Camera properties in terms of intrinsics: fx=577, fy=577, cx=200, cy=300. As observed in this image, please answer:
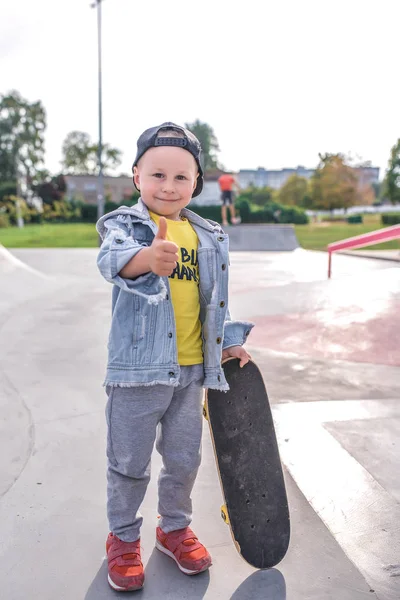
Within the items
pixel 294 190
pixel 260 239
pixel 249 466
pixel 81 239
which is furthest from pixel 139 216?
pixel 294 190

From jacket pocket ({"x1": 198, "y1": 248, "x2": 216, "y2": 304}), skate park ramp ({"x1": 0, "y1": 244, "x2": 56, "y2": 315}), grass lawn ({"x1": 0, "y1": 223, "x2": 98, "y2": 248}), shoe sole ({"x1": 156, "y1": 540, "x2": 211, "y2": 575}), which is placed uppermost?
jacket pocket ({"x1": 198, "y1": 248, "x2": 216, "y2": 304})

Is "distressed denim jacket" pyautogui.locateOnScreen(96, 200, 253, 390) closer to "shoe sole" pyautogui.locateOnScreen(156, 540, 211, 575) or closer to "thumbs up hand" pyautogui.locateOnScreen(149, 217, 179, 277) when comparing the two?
"thumbs up hand" pyautogui.locateOnScreen(149, 217, 179, 277)

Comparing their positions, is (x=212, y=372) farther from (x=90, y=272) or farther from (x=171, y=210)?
(x=90, y=272)

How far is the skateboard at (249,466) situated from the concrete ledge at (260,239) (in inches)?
720

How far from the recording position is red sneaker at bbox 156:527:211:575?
2.07 meters

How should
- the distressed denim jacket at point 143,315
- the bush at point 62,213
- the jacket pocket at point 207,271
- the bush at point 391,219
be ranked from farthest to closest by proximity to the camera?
the bush at point 62,213, the bush at point 391,219, the jacket pocket at point 207,271, the distressed denim jacket at point 143,315

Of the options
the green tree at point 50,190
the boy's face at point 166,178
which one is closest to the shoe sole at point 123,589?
the boy's face at point 166,178

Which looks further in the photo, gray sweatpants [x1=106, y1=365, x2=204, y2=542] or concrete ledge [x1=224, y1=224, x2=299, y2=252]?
concrete ledge [x1=224, y1=224, x2=299, y2=252]

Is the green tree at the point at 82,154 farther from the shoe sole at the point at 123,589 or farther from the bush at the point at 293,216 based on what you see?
the shoe sole at the point at 123,589

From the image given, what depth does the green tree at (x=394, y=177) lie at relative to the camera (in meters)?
60.4

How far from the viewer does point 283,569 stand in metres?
2.10

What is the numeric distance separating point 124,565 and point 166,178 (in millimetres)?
1350

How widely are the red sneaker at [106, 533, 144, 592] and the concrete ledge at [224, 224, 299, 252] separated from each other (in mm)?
18540

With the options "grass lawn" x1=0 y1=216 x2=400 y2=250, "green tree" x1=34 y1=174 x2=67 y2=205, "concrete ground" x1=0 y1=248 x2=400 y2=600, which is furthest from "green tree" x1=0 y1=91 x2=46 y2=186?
"concrete ground" x1=0 y1=248 x2=400 y2=600
